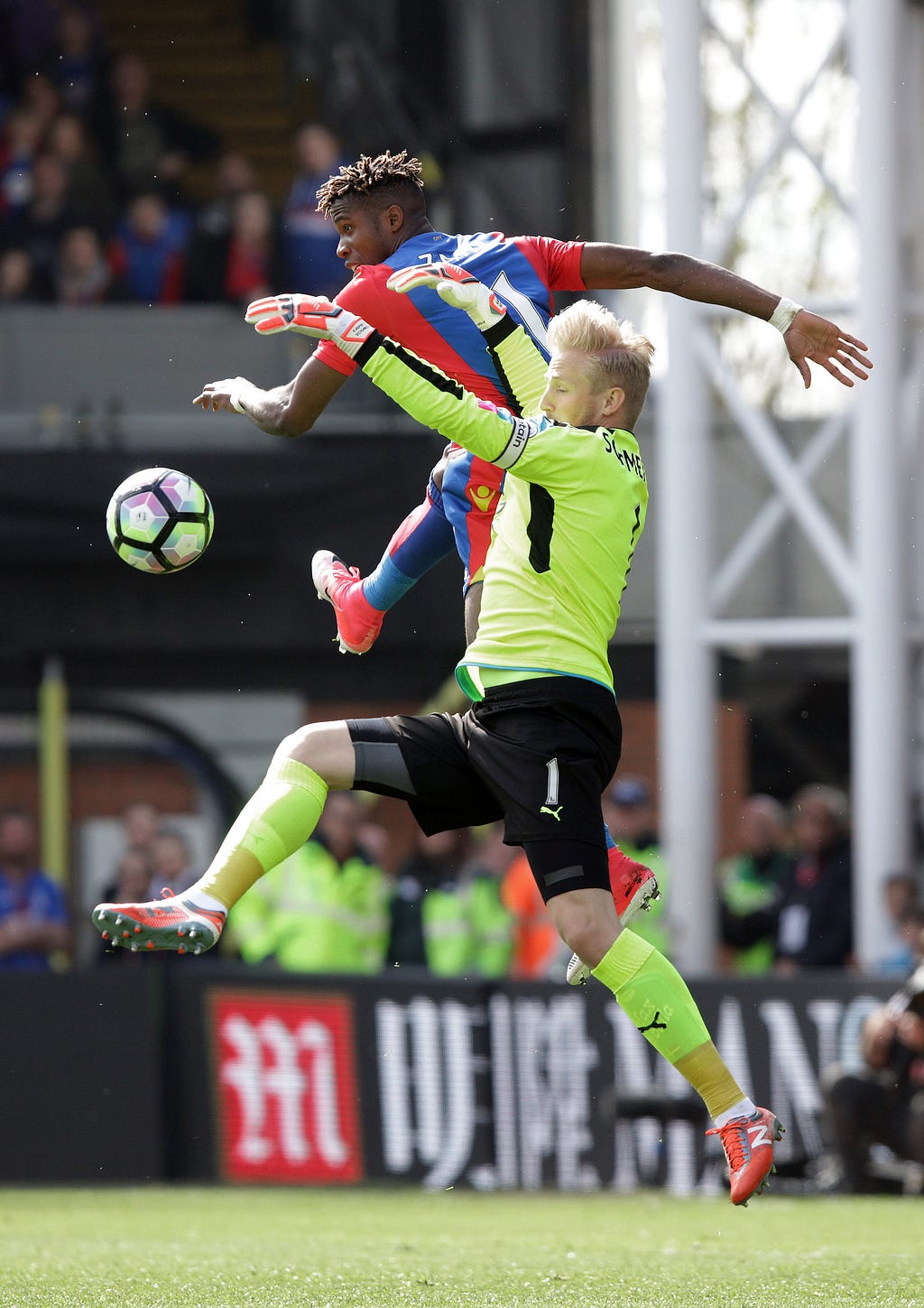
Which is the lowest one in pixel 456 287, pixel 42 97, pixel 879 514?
pixel 456 287

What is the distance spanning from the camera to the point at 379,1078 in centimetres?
1062

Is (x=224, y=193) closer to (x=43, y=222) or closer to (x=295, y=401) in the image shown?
(x=43, y=222)

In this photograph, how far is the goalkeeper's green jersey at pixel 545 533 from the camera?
16.7ft

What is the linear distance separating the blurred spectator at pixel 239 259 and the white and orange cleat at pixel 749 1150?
934 centimetres

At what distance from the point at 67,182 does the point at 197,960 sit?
5790mm

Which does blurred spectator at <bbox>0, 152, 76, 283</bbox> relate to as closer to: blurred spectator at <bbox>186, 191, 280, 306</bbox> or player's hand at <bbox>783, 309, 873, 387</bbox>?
blurred spectator at <bbox>186, 191, 280, 306</bbox>

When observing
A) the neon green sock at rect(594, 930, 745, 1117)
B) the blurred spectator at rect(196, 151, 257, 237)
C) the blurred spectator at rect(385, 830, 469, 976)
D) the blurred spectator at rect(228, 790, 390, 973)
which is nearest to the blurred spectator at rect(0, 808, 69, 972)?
the blurred spectator at rect(228, 790, 390, 973)

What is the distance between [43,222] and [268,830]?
10.2 m

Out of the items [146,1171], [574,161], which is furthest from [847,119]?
[146,1171]

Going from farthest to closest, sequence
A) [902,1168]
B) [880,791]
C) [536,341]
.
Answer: [880,791], [902,1168], [536,341]

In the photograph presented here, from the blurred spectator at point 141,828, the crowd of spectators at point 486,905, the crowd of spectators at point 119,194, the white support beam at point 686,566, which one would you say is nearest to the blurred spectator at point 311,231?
the crowd of spectators at point 119,194

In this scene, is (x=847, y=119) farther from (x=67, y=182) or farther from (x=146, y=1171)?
(x=146, y=1171)

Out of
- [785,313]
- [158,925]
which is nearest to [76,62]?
[785,313]

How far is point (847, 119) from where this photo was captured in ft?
39.6
